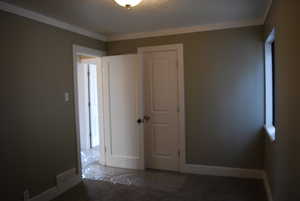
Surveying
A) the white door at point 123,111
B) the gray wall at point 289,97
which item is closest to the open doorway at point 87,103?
the white door at point 123,111

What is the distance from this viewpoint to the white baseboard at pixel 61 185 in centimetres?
298

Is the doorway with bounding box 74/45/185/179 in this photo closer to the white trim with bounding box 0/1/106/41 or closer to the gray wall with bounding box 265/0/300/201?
the white trim with bounding box 0/1/106/41

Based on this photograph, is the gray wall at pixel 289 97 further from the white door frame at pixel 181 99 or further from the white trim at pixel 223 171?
the white door frame at pixel 181 99

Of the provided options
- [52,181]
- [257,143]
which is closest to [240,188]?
[257,143]

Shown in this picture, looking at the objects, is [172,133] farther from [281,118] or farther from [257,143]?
[281,118]

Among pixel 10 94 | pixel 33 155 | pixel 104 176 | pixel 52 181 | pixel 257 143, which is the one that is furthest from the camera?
pixel 104 176

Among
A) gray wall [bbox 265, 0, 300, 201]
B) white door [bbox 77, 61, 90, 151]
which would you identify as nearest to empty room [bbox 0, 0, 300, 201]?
gray wall [bbox 265, 0, 300, 201]

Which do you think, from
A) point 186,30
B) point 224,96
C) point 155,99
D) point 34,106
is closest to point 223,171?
point 224,96

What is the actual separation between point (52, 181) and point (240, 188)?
2.60 metres

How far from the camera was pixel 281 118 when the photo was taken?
81.8 inches

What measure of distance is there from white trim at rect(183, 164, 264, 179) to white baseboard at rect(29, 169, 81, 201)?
1.80 m

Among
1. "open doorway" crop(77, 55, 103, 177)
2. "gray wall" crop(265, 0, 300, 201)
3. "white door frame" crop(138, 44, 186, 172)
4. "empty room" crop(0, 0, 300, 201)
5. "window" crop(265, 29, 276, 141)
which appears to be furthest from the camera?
"open doorway" crop(77, 55, 103, 177)

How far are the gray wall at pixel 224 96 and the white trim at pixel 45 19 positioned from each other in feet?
4.04

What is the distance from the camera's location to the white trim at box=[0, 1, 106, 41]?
254 cm
